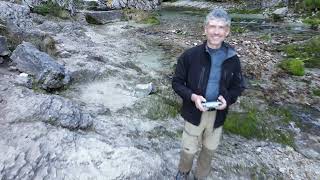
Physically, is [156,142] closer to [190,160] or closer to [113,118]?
[113,118]

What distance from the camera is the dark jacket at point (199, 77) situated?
405cm

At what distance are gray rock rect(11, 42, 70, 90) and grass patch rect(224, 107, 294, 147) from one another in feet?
13.5

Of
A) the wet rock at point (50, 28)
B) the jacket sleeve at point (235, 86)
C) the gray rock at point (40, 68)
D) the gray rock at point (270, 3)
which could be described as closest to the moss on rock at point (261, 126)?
the jacket sleeve at point (235, 86)

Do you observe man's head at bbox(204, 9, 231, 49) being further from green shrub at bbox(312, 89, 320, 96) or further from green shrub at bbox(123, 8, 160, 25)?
green shrub at bbox(123, 8, 160, 25)

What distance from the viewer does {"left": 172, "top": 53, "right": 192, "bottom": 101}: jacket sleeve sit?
13.5 feet

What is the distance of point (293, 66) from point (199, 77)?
8.89 meters

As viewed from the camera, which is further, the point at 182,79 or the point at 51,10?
the point at 51,10

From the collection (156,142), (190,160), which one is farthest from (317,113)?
(190,160)

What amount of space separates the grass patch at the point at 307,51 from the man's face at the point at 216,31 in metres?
9.89

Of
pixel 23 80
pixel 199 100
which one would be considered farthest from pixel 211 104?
pixel 23 80

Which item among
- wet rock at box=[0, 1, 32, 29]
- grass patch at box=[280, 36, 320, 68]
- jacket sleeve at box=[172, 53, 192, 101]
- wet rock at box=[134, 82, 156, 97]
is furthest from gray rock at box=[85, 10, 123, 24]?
jacket sleeve at box=[172, 53, 192, 101]

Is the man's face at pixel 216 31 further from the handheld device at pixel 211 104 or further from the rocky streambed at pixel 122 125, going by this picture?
the rocky streambed at pixel 122 125

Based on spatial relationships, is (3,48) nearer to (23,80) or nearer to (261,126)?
(23,80)

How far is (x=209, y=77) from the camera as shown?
13.4ft
